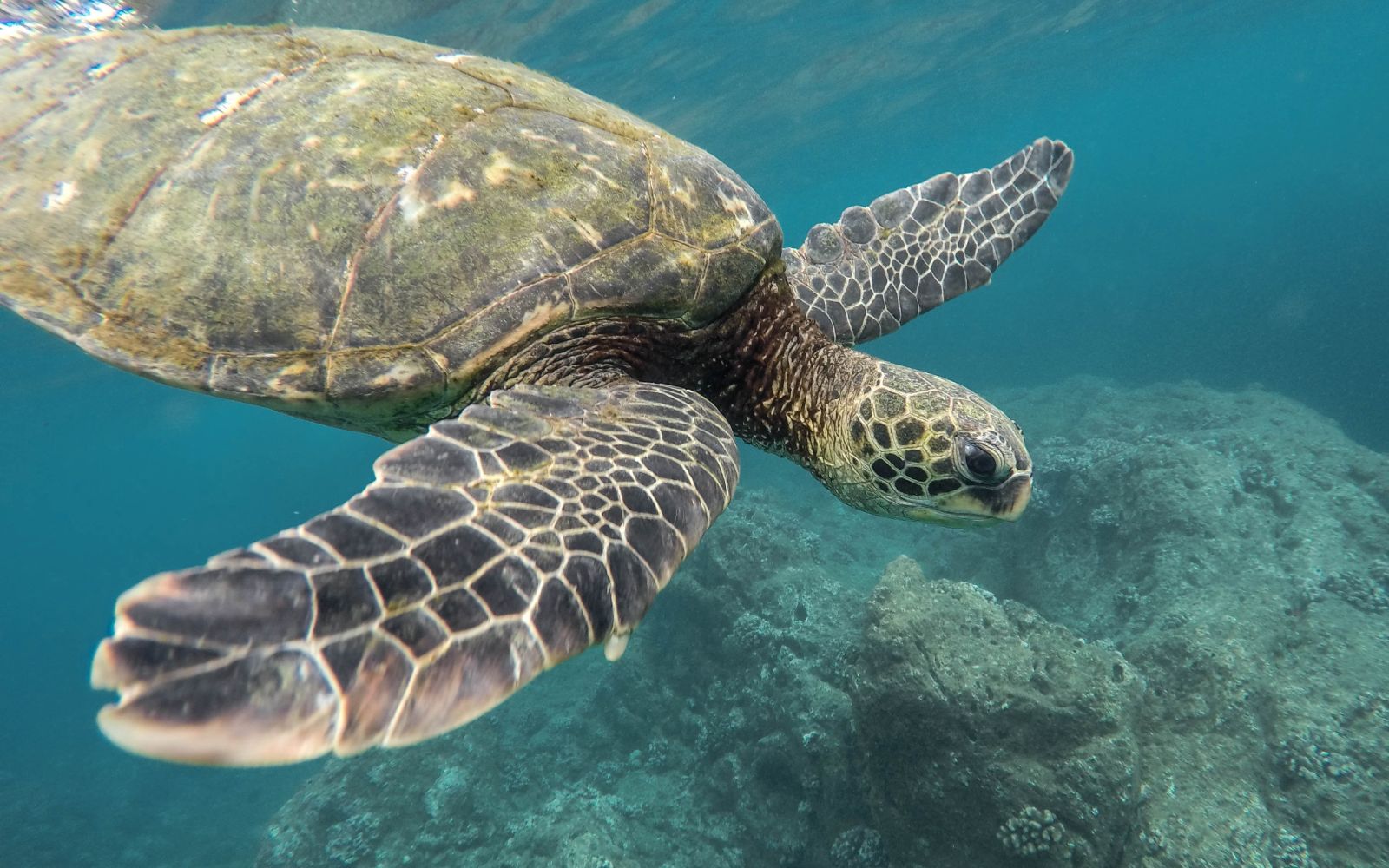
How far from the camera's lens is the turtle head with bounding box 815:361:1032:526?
9.81 feet

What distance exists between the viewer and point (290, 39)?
3.73 metres

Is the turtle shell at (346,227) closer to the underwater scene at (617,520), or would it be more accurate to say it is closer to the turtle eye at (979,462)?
the underwater scene at (617,520)

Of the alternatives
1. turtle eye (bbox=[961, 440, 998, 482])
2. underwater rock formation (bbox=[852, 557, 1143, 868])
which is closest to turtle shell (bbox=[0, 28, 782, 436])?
turtle eye (bbox=[961, 440, 998, 482])

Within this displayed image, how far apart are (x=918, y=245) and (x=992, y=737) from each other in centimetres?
386

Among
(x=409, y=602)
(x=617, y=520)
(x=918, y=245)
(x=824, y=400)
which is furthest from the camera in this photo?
(x=918, y=245)

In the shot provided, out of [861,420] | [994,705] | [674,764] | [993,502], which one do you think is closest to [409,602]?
[861,420]

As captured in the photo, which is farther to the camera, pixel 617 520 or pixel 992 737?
pixel 992 737

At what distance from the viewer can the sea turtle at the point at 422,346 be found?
54.7 inches

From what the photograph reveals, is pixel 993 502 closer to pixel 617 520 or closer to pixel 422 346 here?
pixel 617 520

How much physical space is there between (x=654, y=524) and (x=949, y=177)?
443 centimetres

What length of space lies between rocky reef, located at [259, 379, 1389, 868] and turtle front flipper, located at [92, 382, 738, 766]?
4.43m

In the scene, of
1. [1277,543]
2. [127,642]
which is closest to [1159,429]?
[1277,543]

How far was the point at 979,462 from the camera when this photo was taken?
294 centimetres

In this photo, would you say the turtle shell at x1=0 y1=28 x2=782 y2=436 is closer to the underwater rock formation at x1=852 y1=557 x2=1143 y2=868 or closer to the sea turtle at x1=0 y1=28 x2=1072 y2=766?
the sea turtle at x1=0 y1=28 x2=1072 y2=766
